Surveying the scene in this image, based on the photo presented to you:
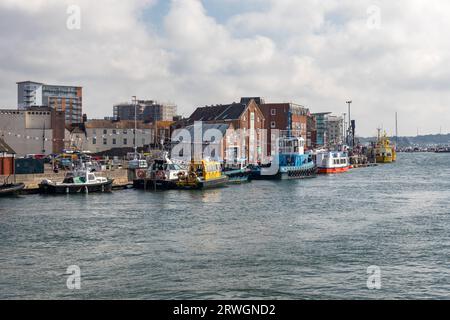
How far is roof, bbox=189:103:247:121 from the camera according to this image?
320 feet

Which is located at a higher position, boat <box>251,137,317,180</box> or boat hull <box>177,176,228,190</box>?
boat <box>251,137,317,180</box>

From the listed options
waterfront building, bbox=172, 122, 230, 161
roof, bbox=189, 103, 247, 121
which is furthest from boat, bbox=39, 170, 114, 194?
roof, bbox=189, 103, 247, 121

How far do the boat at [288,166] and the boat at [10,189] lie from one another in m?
35.8

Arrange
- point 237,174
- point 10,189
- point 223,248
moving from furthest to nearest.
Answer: point 237,174 → point 10,189 → point 223,248

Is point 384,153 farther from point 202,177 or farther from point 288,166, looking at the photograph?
point 202,177

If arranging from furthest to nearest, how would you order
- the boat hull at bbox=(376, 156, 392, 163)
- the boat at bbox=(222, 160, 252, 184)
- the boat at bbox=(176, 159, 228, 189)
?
the boat hull at bbox=(376, 156, 392, 163), the boat at bbox=(222, 160, 252, 184), the boat at bbox=(176, 159, 228, 189)

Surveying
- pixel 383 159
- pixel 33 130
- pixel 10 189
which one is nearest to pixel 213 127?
pixel 33 130

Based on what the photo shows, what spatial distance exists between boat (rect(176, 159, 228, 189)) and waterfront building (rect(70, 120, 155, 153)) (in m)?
44.0

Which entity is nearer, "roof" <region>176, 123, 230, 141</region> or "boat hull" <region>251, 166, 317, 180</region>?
"boat hull" <region>251, 166, 317, 180</region>

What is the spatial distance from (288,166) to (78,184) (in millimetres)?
37683

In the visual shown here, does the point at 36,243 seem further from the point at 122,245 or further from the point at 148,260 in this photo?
the point at 148,260

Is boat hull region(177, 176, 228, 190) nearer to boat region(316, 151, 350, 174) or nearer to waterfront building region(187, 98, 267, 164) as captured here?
waterfront building region(187, 98, 267, 164)

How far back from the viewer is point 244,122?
97438mm

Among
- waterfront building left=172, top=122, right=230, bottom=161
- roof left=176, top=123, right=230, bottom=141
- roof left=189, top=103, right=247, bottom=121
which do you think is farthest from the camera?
roof left=189, top=103, right=247, bottom=121
